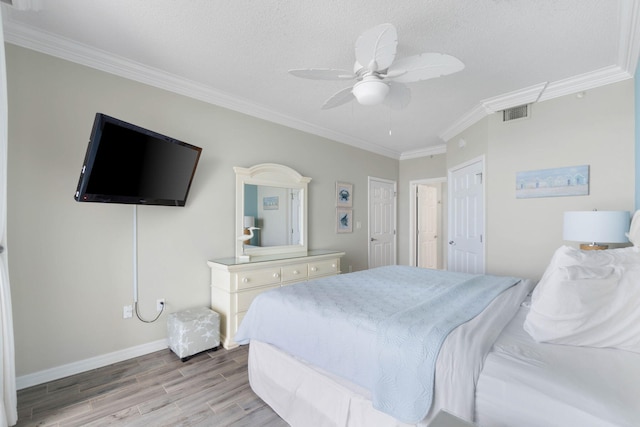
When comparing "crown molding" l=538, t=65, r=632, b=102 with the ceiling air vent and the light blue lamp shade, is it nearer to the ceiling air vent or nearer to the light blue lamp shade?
the ceiling air vent

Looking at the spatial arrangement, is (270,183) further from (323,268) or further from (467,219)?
(467,219)

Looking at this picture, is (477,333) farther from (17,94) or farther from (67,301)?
(17,94)

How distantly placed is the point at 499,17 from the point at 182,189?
287 cm

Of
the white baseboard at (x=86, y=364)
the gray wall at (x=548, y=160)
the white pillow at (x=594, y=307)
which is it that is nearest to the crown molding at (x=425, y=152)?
the gray wall at (x=548, y=160)

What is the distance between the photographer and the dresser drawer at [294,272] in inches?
130

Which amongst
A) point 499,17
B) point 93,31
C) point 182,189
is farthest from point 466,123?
point 93,31

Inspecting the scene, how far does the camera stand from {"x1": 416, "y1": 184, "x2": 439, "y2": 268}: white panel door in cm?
581

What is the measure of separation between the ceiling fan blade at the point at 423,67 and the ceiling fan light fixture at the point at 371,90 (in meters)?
0.09

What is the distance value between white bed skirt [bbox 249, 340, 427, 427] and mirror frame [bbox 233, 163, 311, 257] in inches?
60.1

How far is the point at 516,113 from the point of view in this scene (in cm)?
326

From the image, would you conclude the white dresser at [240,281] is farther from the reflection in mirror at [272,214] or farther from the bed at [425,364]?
the bed at [425,364]

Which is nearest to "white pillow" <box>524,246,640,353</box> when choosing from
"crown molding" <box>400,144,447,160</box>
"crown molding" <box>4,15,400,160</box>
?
"crown molding" <box>4,15,400,160</box>

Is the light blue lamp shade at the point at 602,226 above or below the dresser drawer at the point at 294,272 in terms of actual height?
above

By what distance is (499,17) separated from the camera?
6.32 feet
